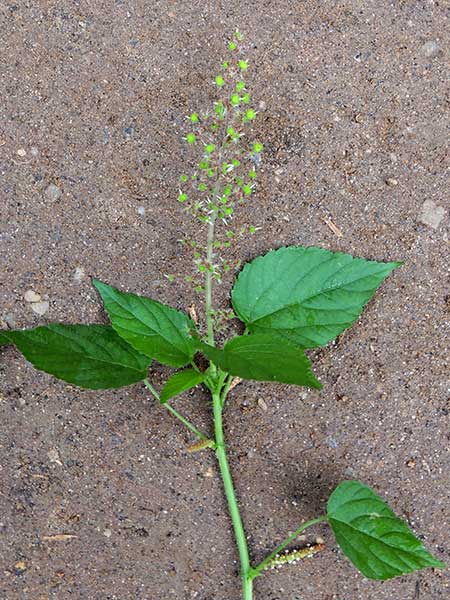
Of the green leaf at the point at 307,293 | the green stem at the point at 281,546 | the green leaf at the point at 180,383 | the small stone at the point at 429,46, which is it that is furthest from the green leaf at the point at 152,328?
the small stone at the point at 429,46

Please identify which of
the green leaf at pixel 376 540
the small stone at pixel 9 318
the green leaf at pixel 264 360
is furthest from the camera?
the small stone at pixel 9 318

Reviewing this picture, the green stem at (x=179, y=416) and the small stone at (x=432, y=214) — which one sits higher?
the small stone at (x=432, y=214)

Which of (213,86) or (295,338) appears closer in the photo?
(295,338)

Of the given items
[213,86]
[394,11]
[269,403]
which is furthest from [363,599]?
[394,11]

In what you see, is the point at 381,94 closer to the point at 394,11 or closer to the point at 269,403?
the point at 394,11

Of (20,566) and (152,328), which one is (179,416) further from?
(20,566)

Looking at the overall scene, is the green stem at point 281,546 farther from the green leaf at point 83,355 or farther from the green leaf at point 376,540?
the green leaf at point 83,355

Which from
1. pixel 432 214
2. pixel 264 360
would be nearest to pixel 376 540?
pixel 264 360
